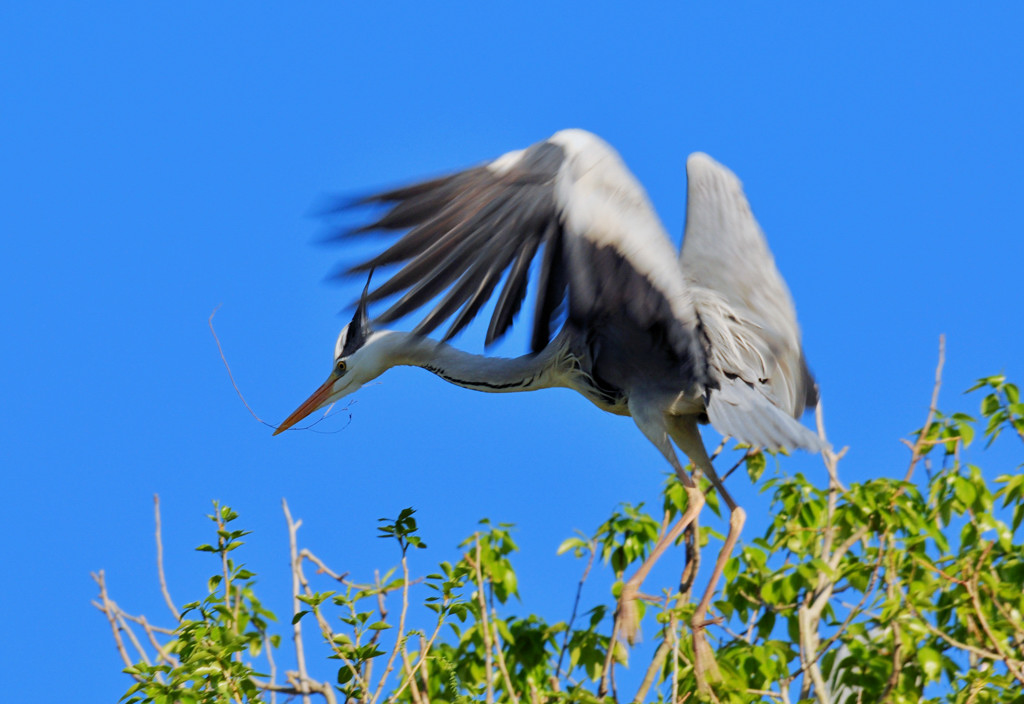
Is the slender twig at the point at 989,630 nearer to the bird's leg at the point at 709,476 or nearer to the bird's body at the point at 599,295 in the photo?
the bird's body at the point at 599,295

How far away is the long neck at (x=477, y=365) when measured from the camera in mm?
4750

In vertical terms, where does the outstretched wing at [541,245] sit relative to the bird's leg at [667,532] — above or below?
above

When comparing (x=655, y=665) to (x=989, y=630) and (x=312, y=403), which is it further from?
(x=312, y=403)

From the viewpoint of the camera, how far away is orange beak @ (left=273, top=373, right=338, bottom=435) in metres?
5.21

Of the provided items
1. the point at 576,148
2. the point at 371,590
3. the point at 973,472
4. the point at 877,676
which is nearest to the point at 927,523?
the point at 973,472

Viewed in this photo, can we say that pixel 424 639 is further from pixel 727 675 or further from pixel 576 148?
pixel 576 148

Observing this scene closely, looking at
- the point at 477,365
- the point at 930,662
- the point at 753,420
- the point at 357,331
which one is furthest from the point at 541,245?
the point at 930,662

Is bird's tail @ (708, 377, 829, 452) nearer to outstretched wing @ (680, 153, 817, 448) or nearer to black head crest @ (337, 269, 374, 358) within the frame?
outstretched wing @ (680, 153, 817, 448)

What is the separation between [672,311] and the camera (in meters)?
3.99

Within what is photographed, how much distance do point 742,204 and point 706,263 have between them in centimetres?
52

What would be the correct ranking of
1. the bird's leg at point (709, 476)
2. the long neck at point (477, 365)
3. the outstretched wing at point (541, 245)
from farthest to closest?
the long neck at point (477, 365) → the bird's leg at point (709, 476) → the outstretched wing at point (541, 245)

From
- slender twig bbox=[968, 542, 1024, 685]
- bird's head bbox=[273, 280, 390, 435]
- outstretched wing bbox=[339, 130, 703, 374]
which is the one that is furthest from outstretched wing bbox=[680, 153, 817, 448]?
bird's head bbox=[273, 280, 390, 435]

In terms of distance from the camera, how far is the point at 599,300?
13.1 feet

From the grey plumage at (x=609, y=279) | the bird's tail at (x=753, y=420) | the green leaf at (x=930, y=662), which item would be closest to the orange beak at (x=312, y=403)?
the grey plumage at (x=609, y=279)
